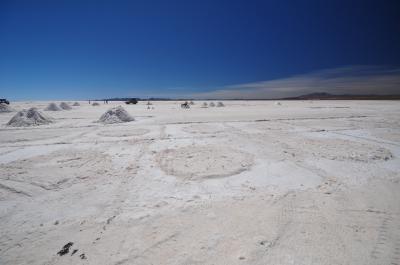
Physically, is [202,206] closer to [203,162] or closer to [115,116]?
[203,162]

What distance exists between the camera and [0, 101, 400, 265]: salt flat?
2.55m

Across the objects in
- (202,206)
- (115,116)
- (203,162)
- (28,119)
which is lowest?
(202,206)

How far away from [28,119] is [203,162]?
12.5 m

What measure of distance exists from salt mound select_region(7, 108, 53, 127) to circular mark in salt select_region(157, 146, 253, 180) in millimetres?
10516

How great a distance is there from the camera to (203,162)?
5785mm

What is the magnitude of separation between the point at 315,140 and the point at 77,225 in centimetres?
794

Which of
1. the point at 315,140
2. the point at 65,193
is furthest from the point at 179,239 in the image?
the point at 315,140

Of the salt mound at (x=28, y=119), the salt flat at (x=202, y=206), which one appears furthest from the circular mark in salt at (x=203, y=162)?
the salt mound at (x=28, y=119)

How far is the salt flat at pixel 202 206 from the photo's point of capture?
8.38ft

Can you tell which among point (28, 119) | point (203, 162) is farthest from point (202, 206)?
point (28, 119)

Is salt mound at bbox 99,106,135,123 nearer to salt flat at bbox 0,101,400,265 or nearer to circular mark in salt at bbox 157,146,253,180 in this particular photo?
salt flat at bbox 0,101,400,265

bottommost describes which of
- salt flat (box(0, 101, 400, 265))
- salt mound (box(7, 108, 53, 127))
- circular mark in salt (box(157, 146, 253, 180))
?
salt flat (box(0, 101, 400, 265))

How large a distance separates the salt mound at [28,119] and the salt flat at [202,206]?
745 cm

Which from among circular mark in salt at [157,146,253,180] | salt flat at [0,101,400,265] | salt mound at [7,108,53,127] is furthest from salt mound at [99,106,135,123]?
circular mark in salt at [157,146,253,180]
